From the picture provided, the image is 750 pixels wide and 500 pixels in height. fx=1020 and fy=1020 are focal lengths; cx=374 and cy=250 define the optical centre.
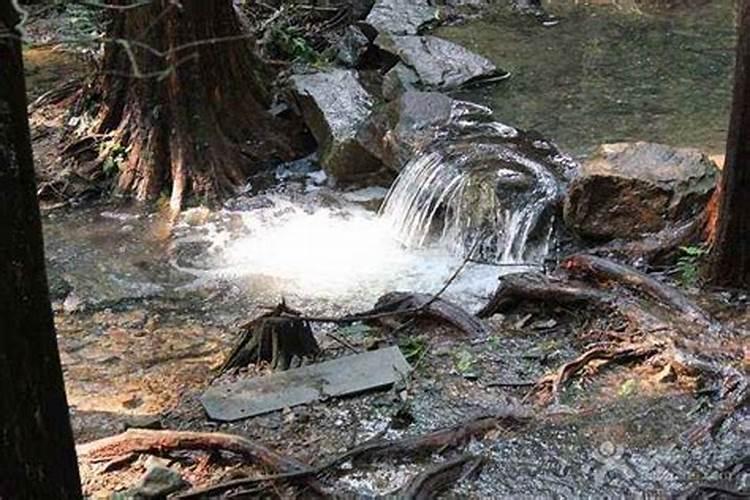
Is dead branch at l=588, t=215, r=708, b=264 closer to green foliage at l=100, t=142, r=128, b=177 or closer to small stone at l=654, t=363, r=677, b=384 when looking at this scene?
small stone at l=654, t=363, r=677, b=384

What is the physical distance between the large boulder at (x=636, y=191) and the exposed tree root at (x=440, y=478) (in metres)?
3.25

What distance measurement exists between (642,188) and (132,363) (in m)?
3.62

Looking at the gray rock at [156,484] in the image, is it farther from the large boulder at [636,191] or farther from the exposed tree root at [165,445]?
the large boulder at [636,191]

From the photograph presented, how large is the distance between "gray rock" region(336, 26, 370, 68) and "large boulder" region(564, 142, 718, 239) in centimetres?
450

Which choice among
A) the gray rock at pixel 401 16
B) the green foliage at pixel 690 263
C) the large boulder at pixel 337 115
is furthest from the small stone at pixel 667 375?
the gray rock at pixel 401 16

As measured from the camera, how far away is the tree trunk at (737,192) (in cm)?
528

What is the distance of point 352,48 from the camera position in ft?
37.4

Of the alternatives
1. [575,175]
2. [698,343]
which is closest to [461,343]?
[698,343]

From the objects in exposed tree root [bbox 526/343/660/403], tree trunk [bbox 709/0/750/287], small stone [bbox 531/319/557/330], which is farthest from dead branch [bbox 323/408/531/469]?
tree trunk [bbox 709/0/750/287]

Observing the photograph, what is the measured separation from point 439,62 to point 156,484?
292 inches

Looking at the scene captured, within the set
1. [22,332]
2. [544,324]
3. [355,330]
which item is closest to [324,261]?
[355,330]

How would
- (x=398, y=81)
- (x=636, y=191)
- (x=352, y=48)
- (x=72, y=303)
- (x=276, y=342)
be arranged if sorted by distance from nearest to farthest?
(x=276, y=342), (x=636, y=191), (x=72, y=303), (x=398, y=81), (x=352, y=48)

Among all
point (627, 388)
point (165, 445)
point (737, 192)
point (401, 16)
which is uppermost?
point (401, 16)

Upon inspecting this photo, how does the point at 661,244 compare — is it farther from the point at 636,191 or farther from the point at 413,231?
the point at 413,231
